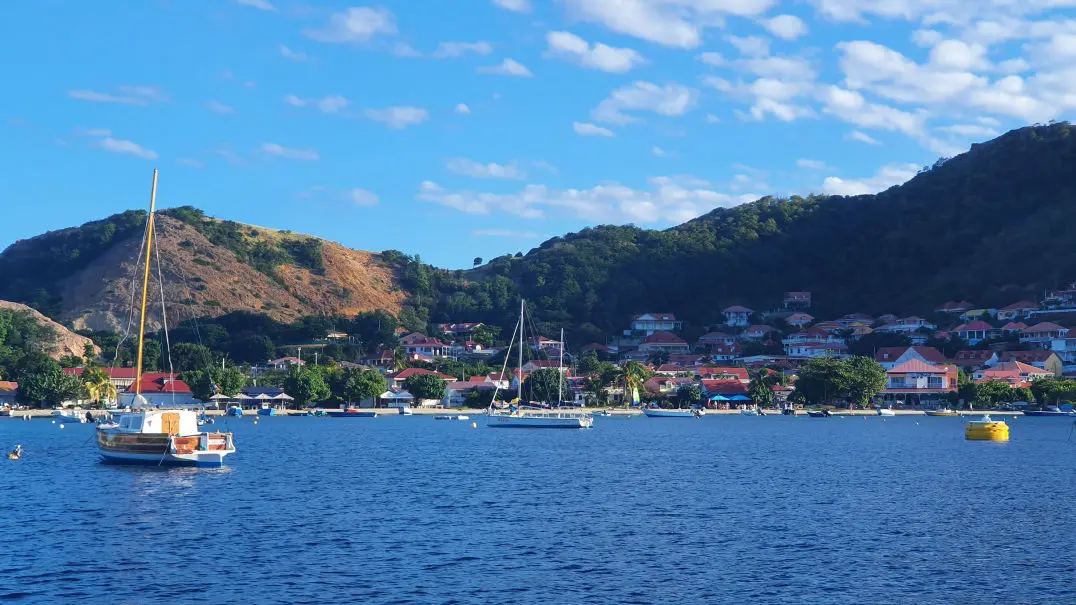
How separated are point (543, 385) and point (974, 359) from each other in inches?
3354

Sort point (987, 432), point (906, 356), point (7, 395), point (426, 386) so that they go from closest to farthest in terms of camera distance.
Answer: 1. point (987, 432)
2. point (7, 395)
3. point (426, 386)
4. point (906, 356)

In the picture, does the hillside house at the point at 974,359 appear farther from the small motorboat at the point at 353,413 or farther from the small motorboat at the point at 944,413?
the small motorboat at the point at 353,413

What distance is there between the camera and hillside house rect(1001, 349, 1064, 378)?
170875mm

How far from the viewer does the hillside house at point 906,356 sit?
170m

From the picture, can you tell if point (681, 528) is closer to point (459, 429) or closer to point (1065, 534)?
point (1065, 534)

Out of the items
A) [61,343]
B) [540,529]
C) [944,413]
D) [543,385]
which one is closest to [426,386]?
[543,385]

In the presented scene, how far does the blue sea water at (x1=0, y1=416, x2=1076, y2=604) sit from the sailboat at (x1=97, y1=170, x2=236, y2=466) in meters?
1.40

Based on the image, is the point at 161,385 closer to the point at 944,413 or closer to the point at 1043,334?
the point at 944,413

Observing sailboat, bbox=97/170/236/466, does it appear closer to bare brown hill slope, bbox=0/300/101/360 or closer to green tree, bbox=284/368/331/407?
green tree, bbox=284/368/331/407

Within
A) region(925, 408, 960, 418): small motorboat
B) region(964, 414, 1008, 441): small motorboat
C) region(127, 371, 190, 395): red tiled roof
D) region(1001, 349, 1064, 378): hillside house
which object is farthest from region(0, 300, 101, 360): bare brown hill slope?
region(1001, 349, 1064, 378): hillside house

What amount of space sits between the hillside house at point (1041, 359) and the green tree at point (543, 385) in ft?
260

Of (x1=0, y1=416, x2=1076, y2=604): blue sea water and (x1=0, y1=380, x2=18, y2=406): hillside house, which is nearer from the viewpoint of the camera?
(x1=0, y1=416, x2=1076, y2=604): blue sea water

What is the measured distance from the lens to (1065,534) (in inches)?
1464

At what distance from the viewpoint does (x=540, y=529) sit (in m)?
37.7
